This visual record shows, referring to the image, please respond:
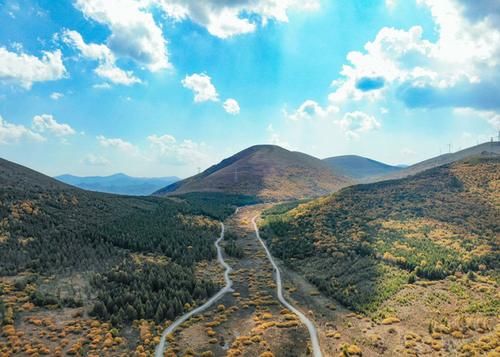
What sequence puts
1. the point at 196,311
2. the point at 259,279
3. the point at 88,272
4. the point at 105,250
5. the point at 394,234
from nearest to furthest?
the point at 196,311 < the point at 88,272 < the point at 259,279 < the point at 105,250 < the point at 394,234

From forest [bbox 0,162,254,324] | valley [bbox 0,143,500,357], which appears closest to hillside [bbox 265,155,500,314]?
valley [bbox 0,143,500,357]

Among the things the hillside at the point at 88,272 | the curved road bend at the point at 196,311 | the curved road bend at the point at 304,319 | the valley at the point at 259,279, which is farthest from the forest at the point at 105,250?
the curved road bend at the point at 304,319

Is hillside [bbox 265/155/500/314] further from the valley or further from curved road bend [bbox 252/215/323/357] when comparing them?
curved road bend [bbox 252/215/323/357]

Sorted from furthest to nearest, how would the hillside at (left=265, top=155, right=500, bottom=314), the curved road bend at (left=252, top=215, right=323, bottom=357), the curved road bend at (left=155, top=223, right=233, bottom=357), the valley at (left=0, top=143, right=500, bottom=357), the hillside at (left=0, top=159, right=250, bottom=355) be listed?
the hillside at (left=265, top=155, right=500, bottom=314), the hillside at (left=0, top=159, right=250, bottom=355), the valley at (left=0, top=143, right=500, bottom=357), the curved road bend at (left=155, top=223, right=233, bottom=357), the curved road bend at (left=252, top=215, right=323, bottom=357)

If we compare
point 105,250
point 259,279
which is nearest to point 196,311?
point 259,279

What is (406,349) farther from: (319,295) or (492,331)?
(319,295)

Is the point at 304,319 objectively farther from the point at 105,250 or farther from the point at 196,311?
the point at 105,250
